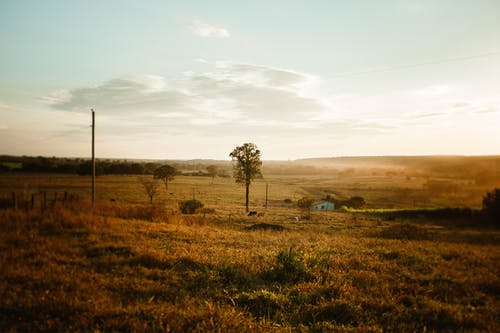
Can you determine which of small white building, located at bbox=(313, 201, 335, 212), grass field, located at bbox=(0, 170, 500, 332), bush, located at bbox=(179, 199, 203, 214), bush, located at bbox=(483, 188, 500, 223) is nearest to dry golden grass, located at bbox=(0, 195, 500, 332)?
grass field, located at bbox=(0, 170, 500, 332)

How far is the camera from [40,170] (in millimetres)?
87688

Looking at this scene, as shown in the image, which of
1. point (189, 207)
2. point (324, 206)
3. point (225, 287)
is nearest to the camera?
point (225, 287)

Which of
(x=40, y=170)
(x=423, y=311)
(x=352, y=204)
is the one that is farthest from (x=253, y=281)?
(x=40, y=170)

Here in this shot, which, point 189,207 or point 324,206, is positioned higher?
point 189,207

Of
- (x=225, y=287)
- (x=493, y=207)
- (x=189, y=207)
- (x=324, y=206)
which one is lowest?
(x=324, y=206)

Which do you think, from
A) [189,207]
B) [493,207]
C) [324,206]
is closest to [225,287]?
[189,207]

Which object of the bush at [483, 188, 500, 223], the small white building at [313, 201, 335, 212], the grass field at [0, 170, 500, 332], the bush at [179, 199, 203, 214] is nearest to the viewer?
the grass field at [0, 170, 500, 332]

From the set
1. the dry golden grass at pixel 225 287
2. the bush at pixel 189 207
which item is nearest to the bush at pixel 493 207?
the dry golden grass at pixel 225 287

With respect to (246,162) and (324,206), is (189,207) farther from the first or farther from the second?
(324,206)

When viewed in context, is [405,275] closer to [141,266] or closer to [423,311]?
[423,311]

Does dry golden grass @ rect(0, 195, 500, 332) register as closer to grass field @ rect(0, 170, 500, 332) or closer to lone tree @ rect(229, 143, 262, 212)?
grass field @ rect(0, 170, 500, 332)

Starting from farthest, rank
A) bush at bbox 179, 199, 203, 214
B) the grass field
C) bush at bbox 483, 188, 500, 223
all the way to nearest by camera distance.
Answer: bush at bbox 483, 188, 500, 223
bush at bbox 179, 199, 203, 214
the grass field

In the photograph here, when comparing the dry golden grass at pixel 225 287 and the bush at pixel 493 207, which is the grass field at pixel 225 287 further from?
the bush at pixel 493 207

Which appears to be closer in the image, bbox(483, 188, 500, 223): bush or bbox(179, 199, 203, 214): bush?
bbox(179, 199, 203, 214): bush
